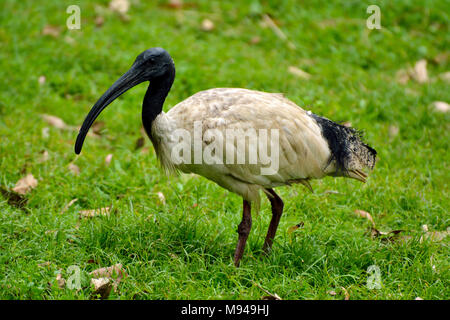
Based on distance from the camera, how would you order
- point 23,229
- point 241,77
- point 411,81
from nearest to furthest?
point 23,229, point 241,77, point 411,81

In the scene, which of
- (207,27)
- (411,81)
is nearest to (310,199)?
(411,81)

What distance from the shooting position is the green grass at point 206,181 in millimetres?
4309

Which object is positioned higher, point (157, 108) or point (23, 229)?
point (157, 108)

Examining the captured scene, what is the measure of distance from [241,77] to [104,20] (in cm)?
262

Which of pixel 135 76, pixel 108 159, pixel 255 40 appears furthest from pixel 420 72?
pixel 135 76

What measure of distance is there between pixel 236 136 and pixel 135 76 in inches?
34.9

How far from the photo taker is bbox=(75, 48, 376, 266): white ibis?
167 inches

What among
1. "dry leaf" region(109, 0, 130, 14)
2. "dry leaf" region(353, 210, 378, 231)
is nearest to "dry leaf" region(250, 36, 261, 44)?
"dry leaf" region(109, 0, 130, 14)

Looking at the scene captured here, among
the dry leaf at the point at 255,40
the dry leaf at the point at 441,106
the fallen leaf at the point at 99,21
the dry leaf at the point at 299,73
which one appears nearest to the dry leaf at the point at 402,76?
the dry leaf at the point at 441,106

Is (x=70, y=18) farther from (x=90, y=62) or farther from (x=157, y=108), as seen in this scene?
(x=157, y=108)

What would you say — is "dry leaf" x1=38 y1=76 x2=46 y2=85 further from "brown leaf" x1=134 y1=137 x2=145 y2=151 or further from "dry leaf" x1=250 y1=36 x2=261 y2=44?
"dry leaf" x1=250 y1=36 x2=261 y2=44

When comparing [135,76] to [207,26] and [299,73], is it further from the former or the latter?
[207,26]

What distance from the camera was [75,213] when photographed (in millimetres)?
5039

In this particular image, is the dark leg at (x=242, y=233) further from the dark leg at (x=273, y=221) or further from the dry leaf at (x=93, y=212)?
the dry leaf at (x=93, y=212)
